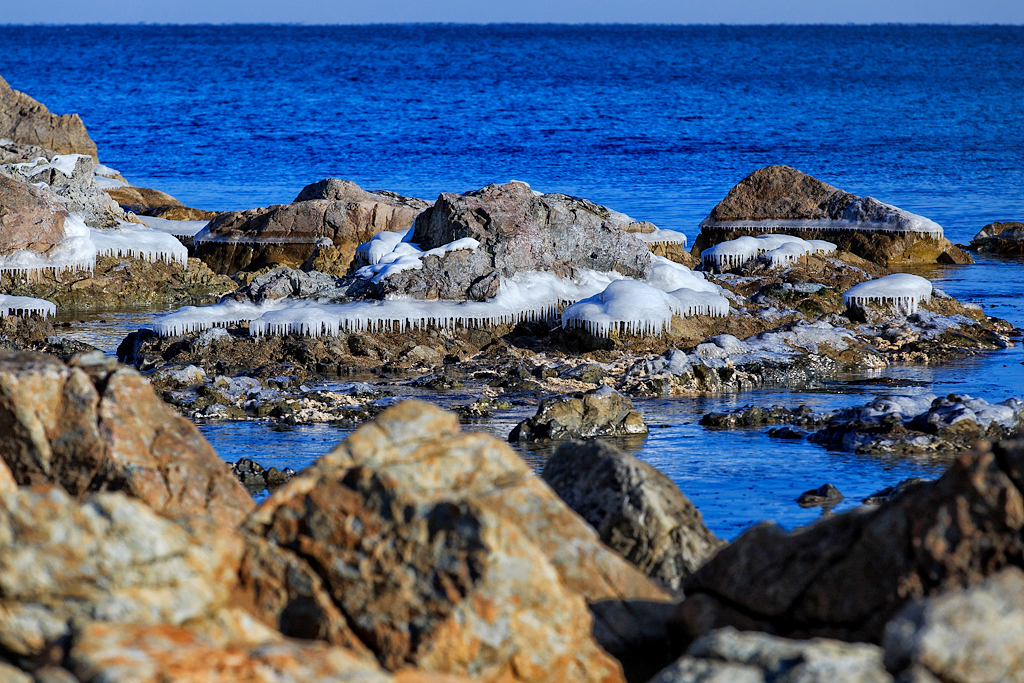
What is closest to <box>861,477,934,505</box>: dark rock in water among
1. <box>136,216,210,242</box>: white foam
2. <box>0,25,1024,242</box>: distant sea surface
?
<box>136,216,210,242</box>: white foam

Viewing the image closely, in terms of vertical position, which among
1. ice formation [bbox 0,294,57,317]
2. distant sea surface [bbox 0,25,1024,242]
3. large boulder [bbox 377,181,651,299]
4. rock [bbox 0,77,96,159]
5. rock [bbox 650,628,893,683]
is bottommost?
rock [bbox 650,628,893,683]

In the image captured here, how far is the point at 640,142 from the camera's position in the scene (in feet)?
172

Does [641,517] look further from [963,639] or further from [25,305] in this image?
[25,305]

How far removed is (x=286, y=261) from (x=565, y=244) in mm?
6899

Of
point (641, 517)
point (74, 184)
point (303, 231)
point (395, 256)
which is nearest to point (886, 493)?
point (641, 517)

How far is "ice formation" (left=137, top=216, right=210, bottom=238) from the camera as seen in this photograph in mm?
23031

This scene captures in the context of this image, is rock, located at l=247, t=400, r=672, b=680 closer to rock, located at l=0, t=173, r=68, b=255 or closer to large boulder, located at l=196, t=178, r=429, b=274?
rock, located at l=0, t=173, r=68, b=255

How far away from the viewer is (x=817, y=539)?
4.46 m

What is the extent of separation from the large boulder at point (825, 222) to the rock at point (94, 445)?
1925 cm

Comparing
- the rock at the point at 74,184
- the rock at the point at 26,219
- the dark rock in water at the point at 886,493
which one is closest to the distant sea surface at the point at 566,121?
the rock at the point at 74,184

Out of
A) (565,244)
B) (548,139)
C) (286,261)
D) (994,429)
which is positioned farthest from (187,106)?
(994,429)

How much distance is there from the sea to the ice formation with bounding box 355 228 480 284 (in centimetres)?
368

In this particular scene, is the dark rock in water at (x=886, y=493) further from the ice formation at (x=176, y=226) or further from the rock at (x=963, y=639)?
the ice formation at (x=176, y=226)

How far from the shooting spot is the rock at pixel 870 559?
394cm
